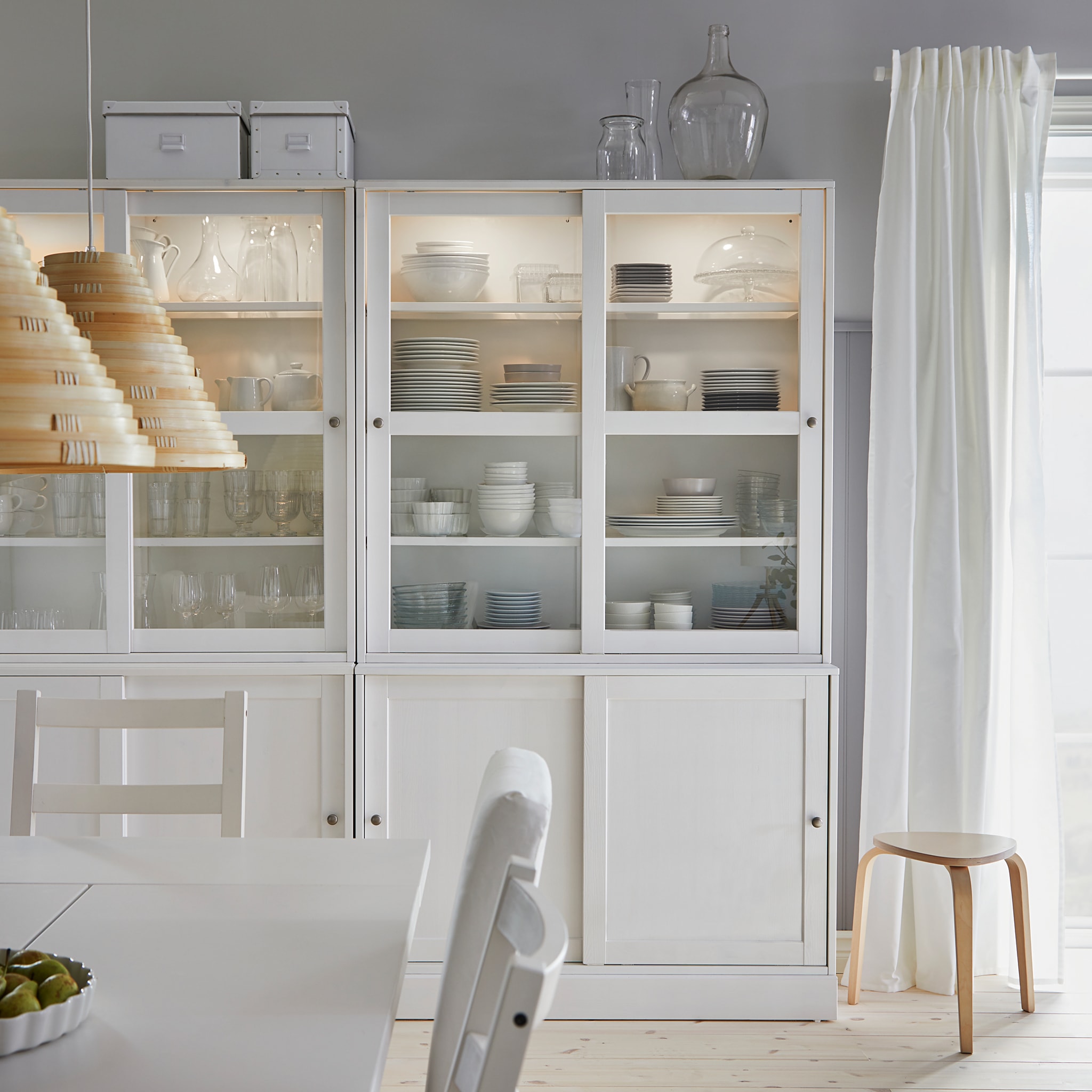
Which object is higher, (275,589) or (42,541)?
(42,541)

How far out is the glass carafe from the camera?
2.45m

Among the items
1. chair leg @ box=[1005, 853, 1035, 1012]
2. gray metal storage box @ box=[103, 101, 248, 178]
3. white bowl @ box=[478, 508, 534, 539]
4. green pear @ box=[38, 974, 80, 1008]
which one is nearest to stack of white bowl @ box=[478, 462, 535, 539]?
white bowl @ box=[478, 508, 534, 539]

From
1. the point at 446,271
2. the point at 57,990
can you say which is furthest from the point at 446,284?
the point at 57,990

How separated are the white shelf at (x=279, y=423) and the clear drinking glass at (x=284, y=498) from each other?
0.34 feet

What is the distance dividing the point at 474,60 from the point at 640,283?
84cm

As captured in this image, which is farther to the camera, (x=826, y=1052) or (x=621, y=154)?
(x=621, y=154)

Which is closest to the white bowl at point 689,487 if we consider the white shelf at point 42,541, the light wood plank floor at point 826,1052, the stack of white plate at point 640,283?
the stack of white plate at point 640,283

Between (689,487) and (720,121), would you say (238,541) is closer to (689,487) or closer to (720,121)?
(689,487)

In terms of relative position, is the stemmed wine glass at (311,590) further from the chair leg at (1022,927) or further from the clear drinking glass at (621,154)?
the chair leg at (1022,927)

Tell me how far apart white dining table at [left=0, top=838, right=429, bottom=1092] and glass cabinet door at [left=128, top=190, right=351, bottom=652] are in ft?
3.01

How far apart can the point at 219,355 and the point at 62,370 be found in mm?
1641

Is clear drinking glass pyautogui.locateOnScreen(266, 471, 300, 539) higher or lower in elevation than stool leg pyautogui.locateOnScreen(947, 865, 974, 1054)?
higher

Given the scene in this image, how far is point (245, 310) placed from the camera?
2459 mm

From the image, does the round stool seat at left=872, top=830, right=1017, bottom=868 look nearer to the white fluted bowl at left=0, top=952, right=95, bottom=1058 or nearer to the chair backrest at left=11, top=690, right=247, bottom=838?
the chair backrest at left=11, top=690, right=247, bottom=838
